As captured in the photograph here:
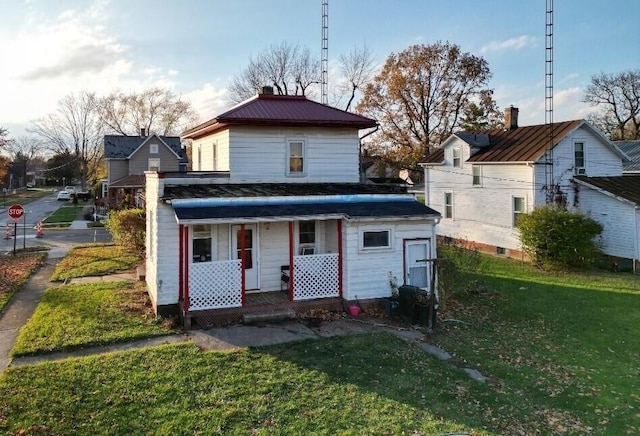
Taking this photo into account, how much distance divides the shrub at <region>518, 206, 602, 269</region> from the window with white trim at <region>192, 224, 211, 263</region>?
1527 centimetres

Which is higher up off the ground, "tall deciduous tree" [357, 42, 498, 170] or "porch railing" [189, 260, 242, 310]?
"tall deciduous tree" [357, 42, 498, 170]

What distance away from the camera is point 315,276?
1368cm

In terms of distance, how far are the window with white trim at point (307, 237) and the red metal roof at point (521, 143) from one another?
45.9 feet

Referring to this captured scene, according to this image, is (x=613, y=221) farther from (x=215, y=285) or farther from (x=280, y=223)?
(x=215, y=285)

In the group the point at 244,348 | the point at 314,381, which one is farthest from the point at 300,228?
the point at 314,381

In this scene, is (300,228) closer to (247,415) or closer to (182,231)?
(182,231)

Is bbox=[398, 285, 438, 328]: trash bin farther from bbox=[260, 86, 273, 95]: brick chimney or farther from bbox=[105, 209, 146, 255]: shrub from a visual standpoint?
bbox=[105, 209, 146, 255]: shrub

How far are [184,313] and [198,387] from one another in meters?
3.86

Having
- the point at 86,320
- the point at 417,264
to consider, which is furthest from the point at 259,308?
the point at 417,264

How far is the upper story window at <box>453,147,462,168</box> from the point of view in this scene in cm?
2936

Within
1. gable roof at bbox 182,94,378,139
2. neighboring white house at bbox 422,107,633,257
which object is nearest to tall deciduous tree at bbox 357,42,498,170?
neighboring white house at bbox 422,107,633,257

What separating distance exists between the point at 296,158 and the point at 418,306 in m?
6.55

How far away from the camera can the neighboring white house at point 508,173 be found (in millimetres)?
24297

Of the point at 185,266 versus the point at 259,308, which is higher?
the point at 185,266
